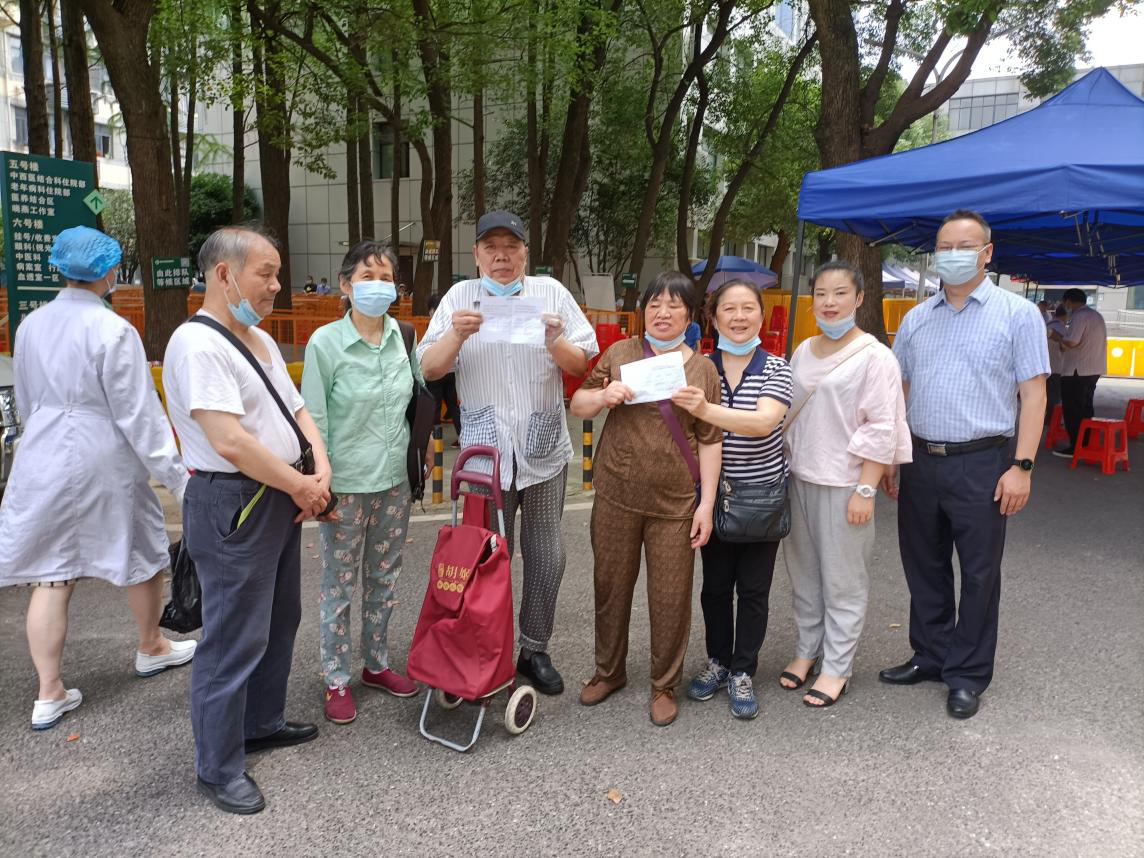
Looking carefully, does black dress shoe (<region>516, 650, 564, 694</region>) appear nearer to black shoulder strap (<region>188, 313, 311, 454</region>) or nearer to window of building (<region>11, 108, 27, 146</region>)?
black shoulder strap (<region>188, 313, 311, 454</region>)

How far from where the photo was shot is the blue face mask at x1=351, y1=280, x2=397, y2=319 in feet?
11.0

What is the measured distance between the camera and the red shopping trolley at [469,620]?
321 cm

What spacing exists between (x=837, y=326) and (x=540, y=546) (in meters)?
1.54

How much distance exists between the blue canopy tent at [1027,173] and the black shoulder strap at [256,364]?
4984mm

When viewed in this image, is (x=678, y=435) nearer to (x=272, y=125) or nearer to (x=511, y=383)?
(x=511, y=383)

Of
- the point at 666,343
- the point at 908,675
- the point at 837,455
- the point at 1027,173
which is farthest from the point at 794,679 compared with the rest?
the point at 1027,173

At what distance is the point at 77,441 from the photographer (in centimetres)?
347

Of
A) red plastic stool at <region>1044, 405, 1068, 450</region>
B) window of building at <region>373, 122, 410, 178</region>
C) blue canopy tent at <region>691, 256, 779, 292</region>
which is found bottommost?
red plastic stool at <region>1044, 405, 1068, 450</region>

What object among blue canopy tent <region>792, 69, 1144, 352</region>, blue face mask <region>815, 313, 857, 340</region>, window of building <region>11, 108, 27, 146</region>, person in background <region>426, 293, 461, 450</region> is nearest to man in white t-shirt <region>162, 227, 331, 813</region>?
person in background <region>426, 293, 461, 450</region>

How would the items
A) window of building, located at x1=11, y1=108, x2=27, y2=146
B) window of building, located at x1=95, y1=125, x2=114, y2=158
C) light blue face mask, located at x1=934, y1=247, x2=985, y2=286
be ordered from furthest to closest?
window of building, located at x1=95, y1=125, x2=114, y2=158, window of building, located at x1=11, y1=108, x2=27, y2=146, light blue face mask, located at x1=934, y1=247, x2=985, y2=286

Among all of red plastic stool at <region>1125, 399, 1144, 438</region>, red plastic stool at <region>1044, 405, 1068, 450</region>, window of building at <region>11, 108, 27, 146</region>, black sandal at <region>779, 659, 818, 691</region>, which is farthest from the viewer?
window of building at <region>11, 108, 27, 146</region>

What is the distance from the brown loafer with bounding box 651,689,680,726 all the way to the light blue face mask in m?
2.08

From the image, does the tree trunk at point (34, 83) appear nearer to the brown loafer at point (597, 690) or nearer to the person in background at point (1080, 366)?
the brown loafer at point (597, 690)

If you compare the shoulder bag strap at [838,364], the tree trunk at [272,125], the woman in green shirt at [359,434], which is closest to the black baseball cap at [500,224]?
the woman in green shirt at [359,434]
